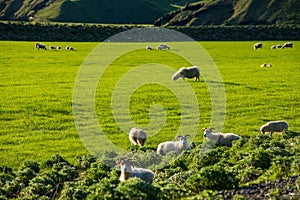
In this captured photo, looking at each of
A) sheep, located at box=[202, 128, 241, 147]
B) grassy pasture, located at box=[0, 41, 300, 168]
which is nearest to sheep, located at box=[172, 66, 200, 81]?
grassy pasture, located at box=[0, 41, 300, 168]

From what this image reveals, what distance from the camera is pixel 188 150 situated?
57.9 feet

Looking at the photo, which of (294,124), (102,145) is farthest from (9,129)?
(294,124)

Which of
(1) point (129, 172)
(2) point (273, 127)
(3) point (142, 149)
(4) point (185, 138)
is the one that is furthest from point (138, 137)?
(1) point (129, 172)

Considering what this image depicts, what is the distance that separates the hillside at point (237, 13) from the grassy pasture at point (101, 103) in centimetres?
11135

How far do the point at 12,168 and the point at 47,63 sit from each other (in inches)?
1368

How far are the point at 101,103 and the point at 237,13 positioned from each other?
5808 inches

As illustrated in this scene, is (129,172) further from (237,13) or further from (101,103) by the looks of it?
(237,13)

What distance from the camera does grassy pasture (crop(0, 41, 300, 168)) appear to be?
20031mm

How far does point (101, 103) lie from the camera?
28.0 metres

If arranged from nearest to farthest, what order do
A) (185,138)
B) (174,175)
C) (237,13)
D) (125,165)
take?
(125,165) → (174,175) → (185,138) → (237,13)

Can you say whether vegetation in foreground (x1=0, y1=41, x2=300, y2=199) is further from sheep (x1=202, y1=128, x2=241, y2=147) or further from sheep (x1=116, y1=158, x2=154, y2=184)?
sheep (x1=202, y1=128, x2=241, y2=147)

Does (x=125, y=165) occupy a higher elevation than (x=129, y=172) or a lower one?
higher

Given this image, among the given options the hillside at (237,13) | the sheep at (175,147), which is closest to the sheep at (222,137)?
the sheep at (175,147)

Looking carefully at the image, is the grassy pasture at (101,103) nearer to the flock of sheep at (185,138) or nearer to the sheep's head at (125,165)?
the flock of sheep at (185,138)
